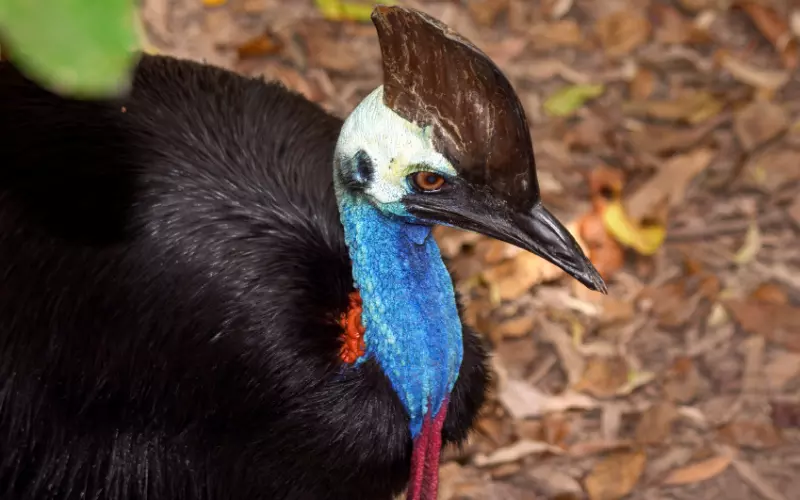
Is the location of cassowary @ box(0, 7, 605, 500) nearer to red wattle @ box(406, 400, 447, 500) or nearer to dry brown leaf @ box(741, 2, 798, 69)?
red wattle @ box(406, 400, 447, 500)

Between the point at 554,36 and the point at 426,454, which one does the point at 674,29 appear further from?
the point at 426,454

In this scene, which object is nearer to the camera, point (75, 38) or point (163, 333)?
point (75, 38)

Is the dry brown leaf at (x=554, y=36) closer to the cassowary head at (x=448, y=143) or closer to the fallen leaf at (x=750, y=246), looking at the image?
the fallen leaf at (x=750, y=246)

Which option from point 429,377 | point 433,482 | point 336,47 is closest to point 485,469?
point 433,482

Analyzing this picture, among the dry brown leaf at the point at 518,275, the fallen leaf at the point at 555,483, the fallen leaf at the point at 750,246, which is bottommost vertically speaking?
the fallen leaf at the point at 555,483

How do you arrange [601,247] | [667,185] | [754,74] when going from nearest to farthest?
[601,247]
[667,185]
[754,74]

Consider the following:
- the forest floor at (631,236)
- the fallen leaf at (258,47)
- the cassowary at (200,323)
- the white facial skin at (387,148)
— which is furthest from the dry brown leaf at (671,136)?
the white facial skin at (387,148)

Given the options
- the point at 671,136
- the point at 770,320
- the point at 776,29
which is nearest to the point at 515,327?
the point at 770,320

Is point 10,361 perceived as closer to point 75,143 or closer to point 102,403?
point 102,403

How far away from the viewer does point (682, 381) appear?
7.30 feet

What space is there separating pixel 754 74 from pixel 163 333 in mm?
2083

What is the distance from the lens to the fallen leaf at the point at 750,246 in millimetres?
2443

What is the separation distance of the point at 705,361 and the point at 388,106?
1.41m

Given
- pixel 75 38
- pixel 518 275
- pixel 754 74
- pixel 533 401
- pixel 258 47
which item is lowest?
pixel 75 38
